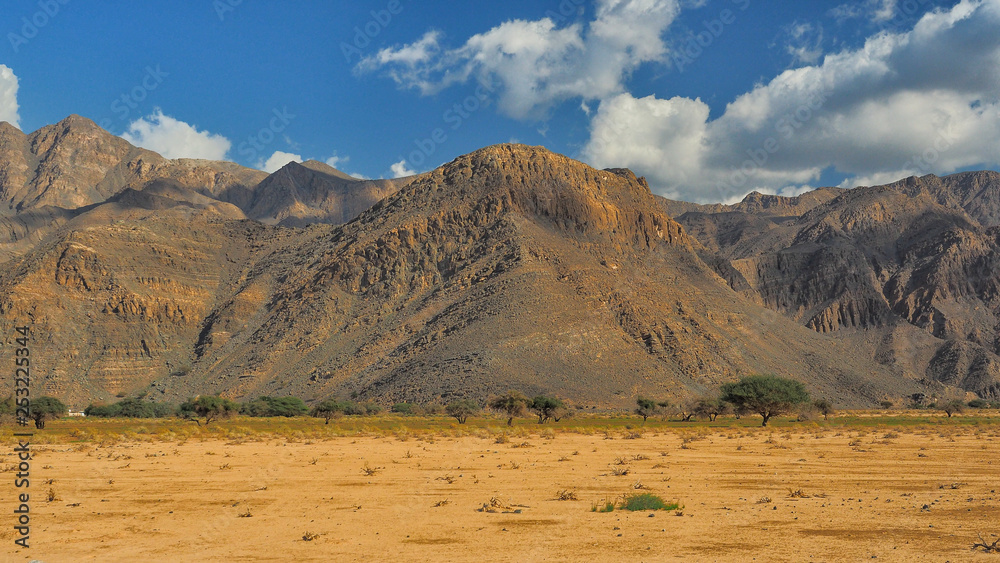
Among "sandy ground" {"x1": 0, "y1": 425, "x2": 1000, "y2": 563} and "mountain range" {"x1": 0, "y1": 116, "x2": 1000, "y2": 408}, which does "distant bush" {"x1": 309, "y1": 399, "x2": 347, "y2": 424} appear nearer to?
"mountain range" {"x1": 0, "y1": 116, "x2": 1000, "y2": 408}

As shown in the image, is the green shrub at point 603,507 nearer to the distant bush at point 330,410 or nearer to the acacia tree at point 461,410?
the acacia tree at point 461,410

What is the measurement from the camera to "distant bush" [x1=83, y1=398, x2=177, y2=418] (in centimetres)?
9925

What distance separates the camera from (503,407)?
81.9 meters

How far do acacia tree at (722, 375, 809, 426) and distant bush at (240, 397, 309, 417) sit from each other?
Answer: 52354 mm

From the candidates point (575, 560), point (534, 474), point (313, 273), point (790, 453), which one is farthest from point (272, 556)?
point (313, 273)

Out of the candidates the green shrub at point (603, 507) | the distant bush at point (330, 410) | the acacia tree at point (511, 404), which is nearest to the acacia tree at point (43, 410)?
the distant bush at point (330, 410)

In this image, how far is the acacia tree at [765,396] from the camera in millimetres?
75500

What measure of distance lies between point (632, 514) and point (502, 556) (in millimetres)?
5164

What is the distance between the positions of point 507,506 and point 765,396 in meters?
62.0

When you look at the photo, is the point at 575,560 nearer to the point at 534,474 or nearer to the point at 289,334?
the point at 534,474

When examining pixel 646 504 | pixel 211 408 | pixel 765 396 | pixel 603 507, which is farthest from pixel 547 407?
pixel 646 504

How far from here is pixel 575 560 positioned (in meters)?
14.2

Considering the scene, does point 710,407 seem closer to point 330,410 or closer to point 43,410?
point 330,410

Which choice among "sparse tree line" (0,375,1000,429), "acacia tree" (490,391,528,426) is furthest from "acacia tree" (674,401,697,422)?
"acacia tree" (490,391,528,426)
